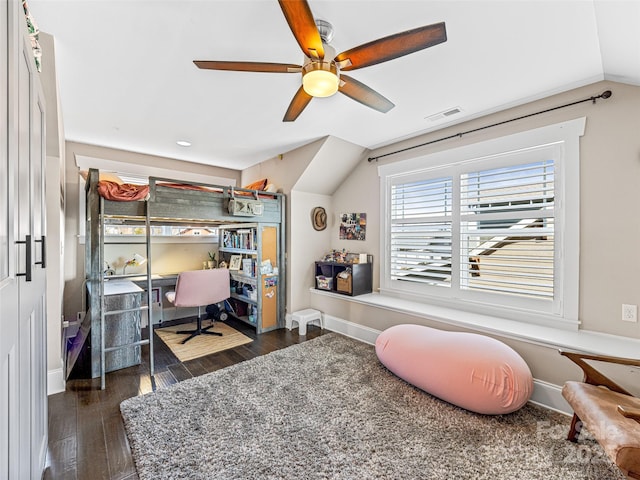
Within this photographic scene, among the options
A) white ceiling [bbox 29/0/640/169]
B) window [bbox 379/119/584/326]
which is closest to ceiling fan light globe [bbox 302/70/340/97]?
white ceiling [bbox 29/0/640/169]

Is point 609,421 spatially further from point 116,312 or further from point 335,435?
point 116,312

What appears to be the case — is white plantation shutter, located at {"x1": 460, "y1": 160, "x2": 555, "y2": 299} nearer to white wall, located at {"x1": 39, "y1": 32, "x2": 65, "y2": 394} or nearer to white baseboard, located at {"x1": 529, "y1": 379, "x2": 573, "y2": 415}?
white baseboard, located at {"x1": 529, "y1": 379, "x2": 573, "y2": 415}

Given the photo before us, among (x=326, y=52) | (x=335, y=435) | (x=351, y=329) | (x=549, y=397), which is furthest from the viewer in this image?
(x=351, y=329)

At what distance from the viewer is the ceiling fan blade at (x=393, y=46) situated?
54.0 inches

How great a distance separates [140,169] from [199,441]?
381 centimetres

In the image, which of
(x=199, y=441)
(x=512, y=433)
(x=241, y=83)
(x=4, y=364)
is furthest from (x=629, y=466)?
(x=241, y=83)

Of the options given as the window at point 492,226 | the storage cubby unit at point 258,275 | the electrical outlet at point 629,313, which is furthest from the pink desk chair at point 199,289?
the electrical outlet at point 629,313

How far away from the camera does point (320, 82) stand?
5.40ft

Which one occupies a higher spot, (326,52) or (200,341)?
(326,52)

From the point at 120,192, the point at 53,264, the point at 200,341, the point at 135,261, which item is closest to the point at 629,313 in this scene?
the point at 200,341

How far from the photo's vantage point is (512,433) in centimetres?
194

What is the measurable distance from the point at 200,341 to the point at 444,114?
3853mm

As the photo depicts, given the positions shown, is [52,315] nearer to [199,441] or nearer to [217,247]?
[199,441]

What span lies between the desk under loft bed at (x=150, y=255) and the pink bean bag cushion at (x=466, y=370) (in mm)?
2148
